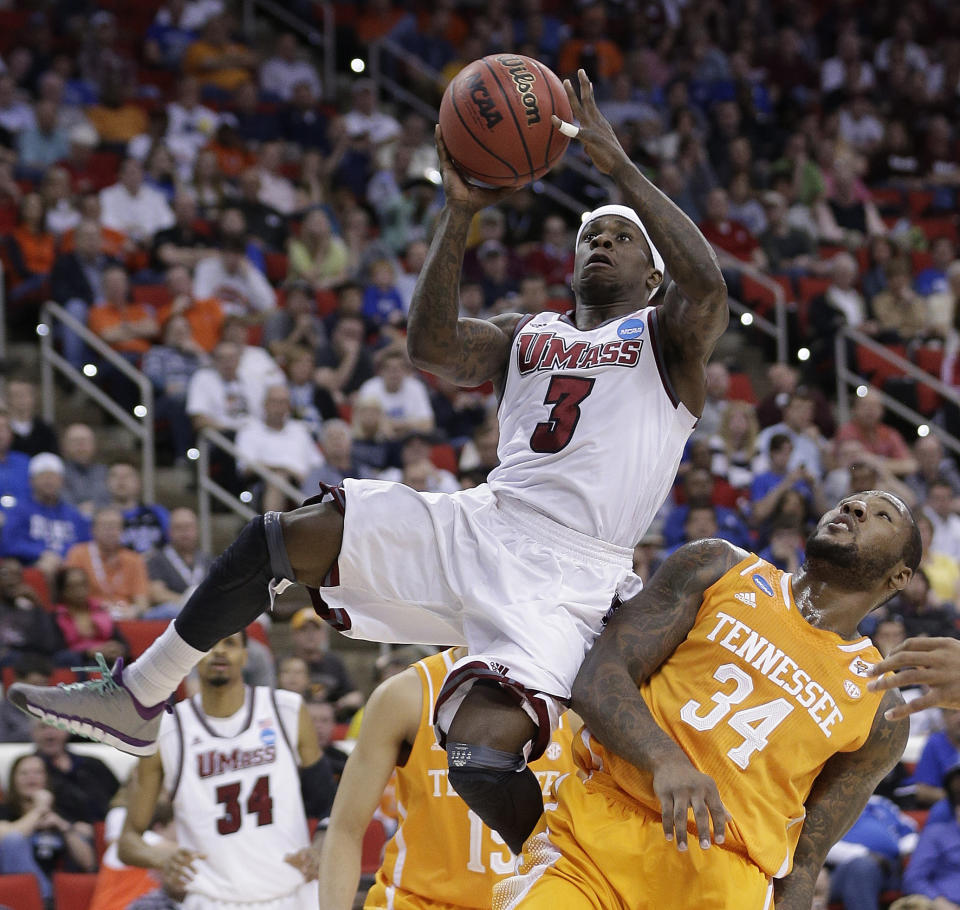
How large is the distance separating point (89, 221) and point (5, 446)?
2319 millimetres

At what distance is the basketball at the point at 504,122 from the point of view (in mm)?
4160

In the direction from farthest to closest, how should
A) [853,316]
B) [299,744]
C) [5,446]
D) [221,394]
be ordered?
[853,316]
[221,394]
[5,446]
[299,744]

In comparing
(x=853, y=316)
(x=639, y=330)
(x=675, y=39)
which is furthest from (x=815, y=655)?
(x=675, y=39)

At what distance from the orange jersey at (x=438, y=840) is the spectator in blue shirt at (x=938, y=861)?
9.95 ft

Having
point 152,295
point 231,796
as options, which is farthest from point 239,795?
point 152,295

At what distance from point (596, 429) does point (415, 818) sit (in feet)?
4.79

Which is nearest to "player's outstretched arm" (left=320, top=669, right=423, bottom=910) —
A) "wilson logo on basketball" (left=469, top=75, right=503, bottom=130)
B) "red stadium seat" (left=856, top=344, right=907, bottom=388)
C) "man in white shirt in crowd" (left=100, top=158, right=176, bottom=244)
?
"wilson logo on basketball" (left=469, top=75, right=503, bottom=130)

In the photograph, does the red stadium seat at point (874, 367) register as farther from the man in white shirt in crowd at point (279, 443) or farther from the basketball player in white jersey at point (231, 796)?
the basketball player in white jersey at point (231, 796)

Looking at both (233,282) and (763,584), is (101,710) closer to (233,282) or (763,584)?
(763,584)

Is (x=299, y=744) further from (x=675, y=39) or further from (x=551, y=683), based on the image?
(x=675, y=39)

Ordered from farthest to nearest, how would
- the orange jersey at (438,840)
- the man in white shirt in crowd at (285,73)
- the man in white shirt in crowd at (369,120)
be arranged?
the man in white shirt in crowd at (285,73)
the man in white shirt in crowd at (369,120)
the orange jersey at (438,840)

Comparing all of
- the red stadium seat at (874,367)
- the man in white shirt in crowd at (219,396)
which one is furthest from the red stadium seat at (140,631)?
the red stadium seat at (874,367)

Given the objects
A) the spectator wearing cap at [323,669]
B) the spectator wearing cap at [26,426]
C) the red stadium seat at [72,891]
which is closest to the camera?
the red stadium seat at [72,891]

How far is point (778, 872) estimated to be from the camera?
12.8ft
